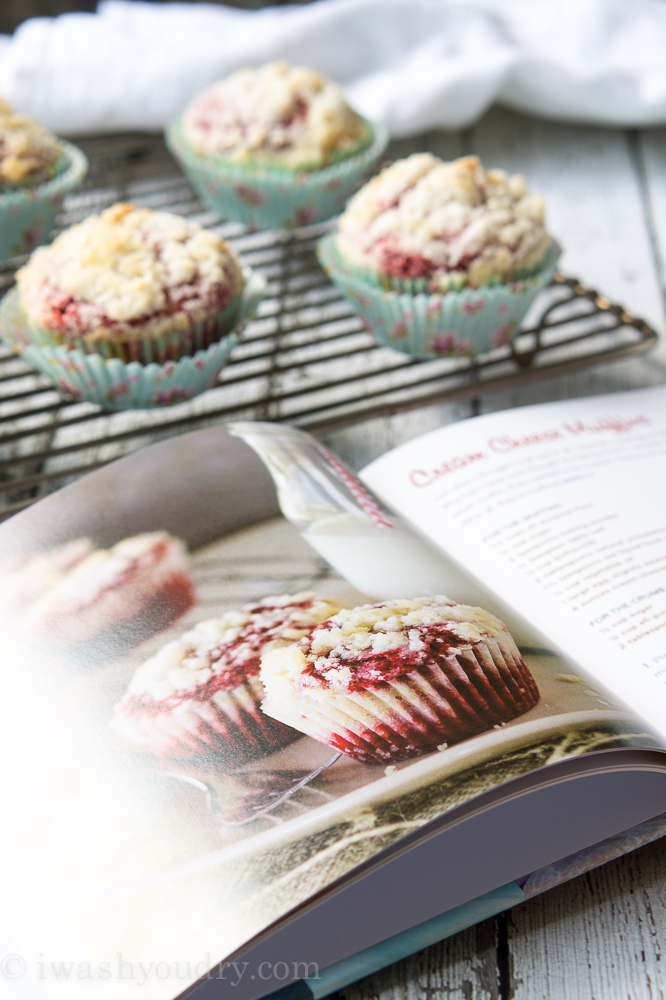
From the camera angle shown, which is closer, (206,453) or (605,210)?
(206,453)

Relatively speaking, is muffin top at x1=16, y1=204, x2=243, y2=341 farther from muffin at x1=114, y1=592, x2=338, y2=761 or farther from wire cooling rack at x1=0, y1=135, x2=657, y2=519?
muffin at x1=114, y1=592, x2=338, y2=761

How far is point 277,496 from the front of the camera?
74 centimetres

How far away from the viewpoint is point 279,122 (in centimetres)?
131

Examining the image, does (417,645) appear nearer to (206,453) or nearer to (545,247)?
(206,453)

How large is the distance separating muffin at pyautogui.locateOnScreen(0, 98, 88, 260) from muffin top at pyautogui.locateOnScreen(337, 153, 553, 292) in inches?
18.9

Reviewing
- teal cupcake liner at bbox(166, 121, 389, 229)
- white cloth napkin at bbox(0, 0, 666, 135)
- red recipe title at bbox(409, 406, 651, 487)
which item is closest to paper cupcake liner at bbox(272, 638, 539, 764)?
red recipe title at bbox(409, 406, 651, 487)

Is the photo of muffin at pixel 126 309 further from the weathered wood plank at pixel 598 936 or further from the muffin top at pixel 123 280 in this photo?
the weathered wood plank at pixel 598 936

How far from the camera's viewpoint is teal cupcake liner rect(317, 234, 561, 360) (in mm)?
993

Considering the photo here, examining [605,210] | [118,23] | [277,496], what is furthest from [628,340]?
[118,23]

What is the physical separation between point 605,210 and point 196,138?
0.67 meters

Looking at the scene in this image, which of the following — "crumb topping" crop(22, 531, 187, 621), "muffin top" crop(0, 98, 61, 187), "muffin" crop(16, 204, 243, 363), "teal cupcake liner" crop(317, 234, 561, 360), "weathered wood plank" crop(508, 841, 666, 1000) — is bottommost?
"weathered wood plank" crop(508, 841, 666, 1000)

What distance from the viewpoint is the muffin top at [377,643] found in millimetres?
590

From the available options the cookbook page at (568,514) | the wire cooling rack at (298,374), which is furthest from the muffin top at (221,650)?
the wire cooling rack at (298,374)

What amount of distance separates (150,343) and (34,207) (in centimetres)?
43
